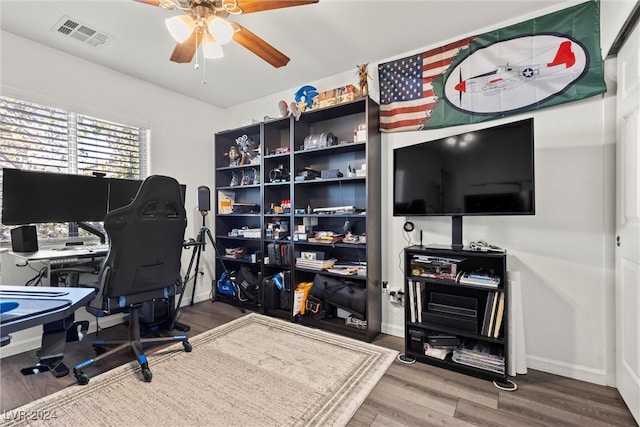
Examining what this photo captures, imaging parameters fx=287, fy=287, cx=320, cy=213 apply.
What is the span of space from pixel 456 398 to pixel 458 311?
21.8 inches

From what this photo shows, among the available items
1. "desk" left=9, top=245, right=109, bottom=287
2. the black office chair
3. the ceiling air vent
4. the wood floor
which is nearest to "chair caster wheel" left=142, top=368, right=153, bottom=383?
the black office chair

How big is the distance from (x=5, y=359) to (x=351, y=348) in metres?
2.67

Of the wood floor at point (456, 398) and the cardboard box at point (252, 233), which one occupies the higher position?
the cardboard box at point (252, 233)

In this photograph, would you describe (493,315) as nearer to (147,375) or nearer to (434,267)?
(434,267)

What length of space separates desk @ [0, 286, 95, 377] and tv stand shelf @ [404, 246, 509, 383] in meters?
1.95

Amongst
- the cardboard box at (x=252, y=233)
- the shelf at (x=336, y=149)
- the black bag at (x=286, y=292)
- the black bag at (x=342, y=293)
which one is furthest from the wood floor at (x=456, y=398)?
the shelf at (x=336, y=149)

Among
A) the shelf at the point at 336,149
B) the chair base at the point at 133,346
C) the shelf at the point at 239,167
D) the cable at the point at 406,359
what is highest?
the shelf at the point at 336,149

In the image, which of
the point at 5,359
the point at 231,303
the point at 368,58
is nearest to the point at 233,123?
the point at 368,58

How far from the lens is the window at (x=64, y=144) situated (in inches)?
93.1

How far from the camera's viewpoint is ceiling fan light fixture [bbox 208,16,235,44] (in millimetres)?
1610

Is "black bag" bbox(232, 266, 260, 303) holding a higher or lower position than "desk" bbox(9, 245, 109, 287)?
lower

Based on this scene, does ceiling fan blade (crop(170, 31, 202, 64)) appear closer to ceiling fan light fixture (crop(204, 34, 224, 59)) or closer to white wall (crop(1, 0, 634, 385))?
ceiling fan light fixture (crop(204, 34, 224, 59))

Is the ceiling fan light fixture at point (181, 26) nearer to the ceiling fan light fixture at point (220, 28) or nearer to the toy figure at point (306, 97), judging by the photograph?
the ceiling fan light fixture at point (220, 28)

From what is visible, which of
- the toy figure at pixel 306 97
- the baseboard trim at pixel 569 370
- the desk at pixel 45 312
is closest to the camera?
the desk at pixel 45 312
